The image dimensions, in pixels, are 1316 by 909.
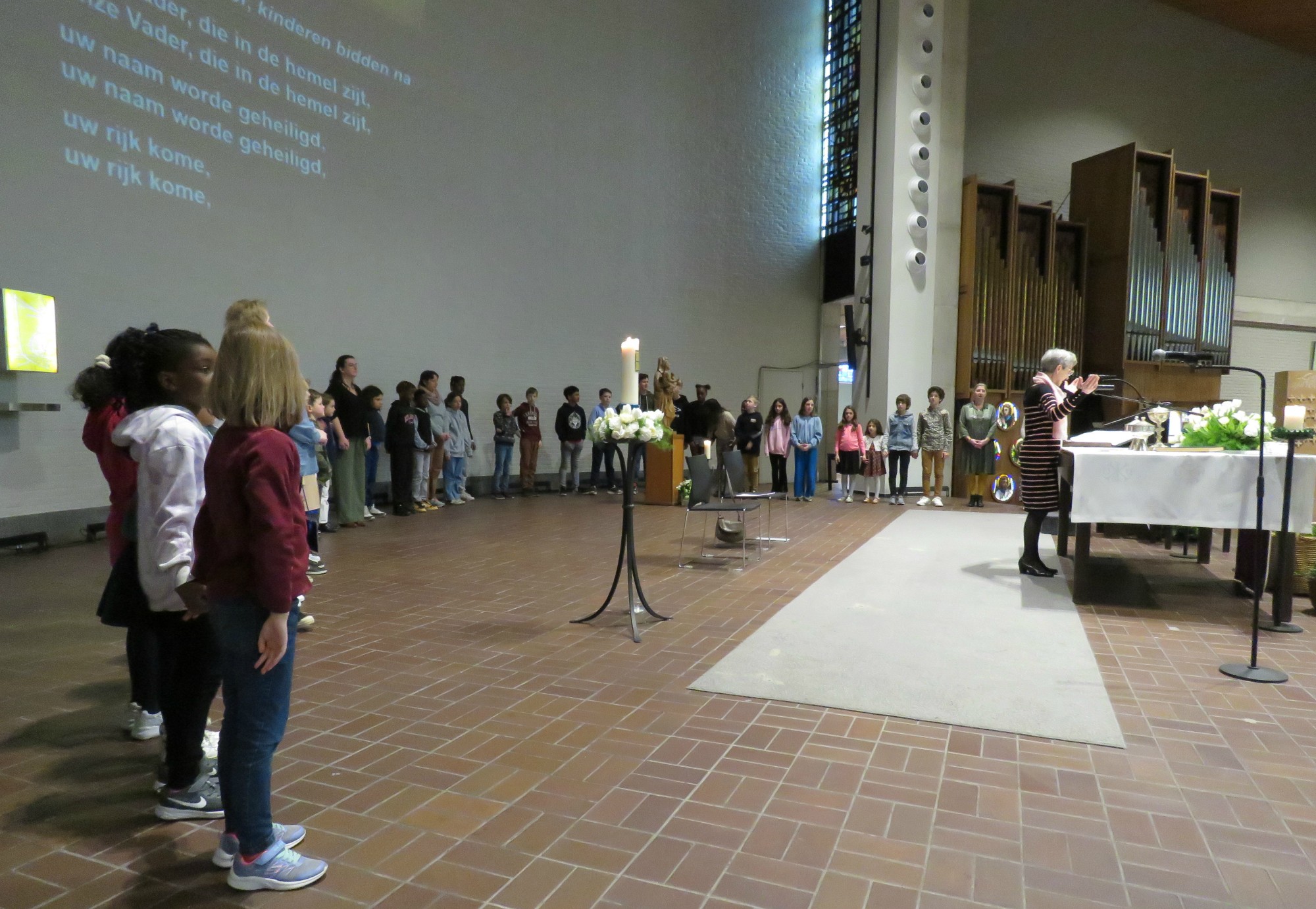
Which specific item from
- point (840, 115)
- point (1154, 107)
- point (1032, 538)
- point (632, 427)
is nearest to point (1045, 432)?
point (1032, 538)

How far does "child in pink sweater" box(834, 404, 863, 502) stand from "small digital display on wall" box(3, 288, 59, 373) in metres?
8.11

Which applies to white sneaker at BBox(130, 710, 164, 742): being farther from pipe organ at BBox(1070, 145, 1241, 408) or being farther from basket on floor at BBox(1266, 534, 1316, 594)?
pipe organ at BBox(1070, 145, 1241, 408)

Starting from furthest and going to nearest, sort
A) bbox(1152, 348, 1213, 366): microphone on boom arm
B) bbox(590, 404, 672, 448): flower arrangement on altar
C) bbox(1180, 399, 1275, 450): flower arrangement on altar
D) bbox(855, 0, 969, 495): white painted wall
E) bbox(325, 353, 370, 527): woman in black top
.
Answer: bbox(855, 0, 969, 495): white painted wall → bbox(325, 353, 370, 527): woman in black top → bbox(1180, 399, 1275, 450): flower arrangement on altar → bbox(590, 404, 672, 448): flower arrangement on altar → bbox(1152, 348, 1213, 366): microphone on boom arm

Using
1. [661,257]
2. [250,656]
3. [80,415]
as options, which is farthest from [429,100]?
[250,656]

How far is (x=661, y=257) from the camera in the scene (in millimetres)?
12242

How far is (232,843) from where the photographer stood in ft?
6.55

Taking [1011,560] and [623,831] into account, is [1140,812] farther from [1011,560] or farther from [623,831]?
[1011,560]

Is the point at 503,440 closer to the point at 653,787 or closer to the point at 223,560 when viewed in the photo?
the point at 653,787

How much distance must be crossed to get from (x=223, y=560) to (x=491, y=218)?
30.2 feet

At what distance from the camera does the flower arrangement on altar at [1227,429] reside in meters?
4.64

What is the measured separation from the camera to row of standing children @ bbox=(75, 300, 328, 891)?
1.77 meters

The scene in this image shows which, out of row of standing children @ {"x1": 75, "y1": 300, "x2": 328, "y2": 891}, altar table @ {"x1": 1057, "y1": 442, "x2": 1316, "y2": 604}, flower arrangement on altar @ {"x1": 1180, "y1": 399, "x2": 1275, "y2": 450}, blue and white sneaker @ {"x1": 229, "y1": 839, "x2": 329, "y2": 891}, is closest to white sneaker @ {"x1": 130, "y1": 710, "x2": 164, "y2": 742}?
row of standing children @ {"x1": 75, "y1": 300, "x2": 328, "y2": 891}

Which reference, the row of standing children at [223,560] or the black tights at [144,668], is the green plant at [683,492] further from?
the row of standing children at [223,560]

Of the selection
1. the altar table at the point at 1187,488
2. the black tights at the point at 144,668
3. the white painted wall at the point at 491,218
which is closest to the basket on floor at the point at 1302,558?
the altar table at the point at 1187,488
